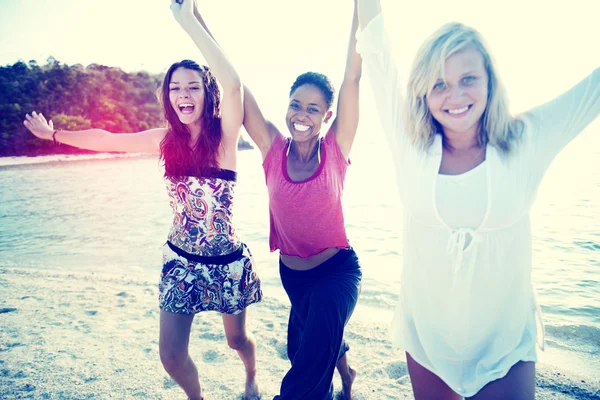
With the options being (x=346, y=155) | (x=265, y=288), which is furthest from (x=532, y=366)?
(x=265, y=288)

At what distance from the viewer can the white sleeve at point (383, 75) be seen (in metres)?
2.18

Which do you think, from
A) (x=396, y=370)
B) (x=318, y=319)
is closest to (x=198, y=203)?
(x=318, y=319)

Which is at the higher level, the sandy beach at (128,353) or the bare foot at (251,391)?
the bare foot at (251,391)

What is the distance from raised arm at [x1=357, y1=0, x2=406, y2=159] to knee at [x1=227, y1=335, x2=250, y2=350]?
1.76 metres

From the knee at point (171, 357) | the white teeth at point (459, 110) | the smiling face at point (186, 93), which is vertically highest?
the smiling face at point (186, 93)

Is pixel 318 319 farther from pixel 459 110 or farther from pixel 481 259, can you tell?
pixel 459 110

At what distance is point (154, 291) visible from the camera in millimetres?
5723

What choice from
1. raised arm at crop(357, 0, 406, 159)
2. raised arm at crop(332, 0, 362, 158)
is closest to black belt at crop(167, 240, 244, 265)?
raised arm at crop(332, 0, 362, 158)

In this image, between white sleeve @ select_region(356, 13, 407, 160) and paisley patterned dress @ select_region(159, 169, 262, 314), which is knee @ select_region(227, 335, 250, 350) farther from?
white sleeve @ select_region(356, 13, 407, 160)

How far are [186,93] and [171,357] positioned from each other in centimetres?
176

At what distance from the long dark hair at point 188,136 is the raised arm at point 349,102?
872mm

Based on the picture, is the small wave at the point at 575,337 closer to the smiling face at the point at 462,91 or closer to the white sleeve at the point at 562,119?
the white sleeve at the point at 562,119

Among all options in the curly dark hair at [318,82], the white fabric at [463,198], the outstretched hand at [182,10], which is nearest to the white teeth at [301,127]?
the curly dark hair at [318,82]

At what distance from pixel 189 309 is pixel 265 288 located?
3549mm
